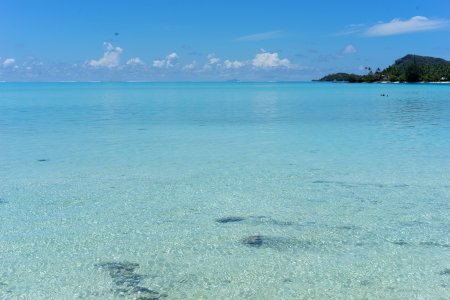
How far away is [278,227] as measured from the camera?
9.05m

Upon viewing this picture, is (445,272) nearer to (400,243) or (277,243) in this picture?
(400,243)

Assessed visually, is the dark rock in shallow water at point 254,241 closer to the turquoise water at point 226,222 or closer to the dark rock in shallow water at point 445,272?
the turquoise water at point 226,222

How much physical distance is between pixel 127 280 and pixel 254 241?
240cm

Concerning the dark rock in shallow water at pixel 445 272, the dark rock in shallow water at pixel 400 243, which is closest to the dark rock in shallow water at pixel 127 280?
the dark rock in shallow water at pixel 445 272

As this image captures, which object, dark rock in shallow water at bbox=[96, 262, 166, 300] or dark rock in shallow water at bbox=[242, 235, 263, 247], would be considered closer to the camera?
dark rock in shallow water at bbox=[96, 262, 166, 300]

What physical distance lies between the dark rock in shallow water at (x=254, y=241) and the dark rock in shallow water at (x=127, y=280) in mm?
1928

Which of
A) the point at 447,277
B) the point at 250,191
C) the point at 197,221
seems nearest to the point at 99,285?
the point at 197,221

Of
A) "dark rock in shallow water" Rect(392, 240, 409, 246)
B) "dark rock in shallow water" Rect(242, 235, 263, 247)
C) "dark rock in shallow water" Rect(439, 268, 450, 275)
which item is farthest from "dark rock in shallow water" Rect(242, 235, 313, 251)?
"dark rock in shallow water" Rect(439, 268, 450, 275)

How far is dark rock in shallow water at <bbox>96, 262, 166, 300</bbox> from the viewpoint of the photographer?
6395 millimetres

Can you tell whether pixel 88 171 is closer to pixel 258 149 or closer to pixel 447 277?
pixel 258 149

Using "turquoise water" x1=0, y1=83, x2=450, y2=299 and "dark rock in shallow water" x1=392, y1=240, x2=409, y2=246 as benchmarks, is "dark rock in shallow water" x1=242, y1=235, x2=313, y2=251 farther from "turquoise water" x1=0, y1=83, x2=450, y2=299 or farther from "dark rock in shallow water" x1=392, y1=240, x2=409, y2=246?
"dark rock in shallow water" x1=392, y1=240, x2=409, y2=246

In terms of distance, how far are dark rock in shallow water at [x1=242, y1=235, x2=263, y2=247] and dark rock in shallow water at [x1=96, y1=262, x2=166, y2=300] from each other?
193cm

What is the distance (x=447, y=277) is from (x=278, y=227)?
10.1ft

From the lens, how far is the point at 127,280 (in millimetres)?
6793
